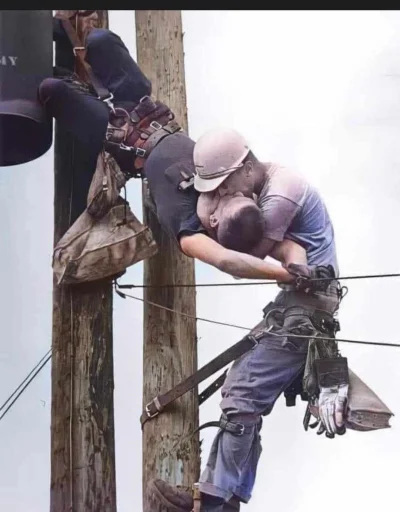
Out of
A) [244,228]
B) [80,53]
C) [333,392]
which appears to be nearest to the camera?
[333,392]

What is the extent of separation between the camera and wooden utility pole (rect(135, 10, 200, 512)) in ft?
11.2

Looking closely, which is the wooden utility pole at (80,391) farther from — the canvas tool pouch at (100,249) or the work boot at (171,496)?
the work boot at (171,496)

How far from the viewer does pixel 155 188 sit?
3.60m

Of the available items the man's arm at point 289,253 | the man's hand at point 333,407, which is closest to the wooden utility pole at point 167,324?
the man's arm at point 289,253

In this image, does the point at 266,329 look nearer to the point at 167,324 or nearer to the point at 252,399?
the point at 252,399

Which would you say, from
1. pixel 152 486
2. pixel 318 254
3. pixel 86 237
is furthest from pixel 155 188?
pixel 152 486

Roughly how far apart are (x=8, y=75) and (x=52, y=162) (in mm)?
382

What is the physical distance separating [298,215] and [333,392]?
2.11 feet

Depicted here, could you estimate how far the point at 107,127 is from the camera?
368 cm

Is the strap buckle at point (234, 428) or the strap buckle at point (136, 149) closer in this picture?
the strap buckle at point (234, 428)

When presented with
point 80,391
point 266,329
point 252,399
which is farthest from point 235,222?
point 80,391

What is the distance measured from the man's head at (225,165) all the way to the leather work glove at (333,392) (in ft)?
2.21

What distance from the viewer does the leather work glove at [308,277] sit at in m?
3.37

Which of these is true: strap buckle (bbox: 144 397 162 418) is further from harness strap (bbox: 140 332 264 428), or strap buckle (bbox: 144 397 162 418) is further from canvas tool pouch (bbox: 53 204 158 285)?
canvas tool pouch (bbox: 53 204 158 285)
